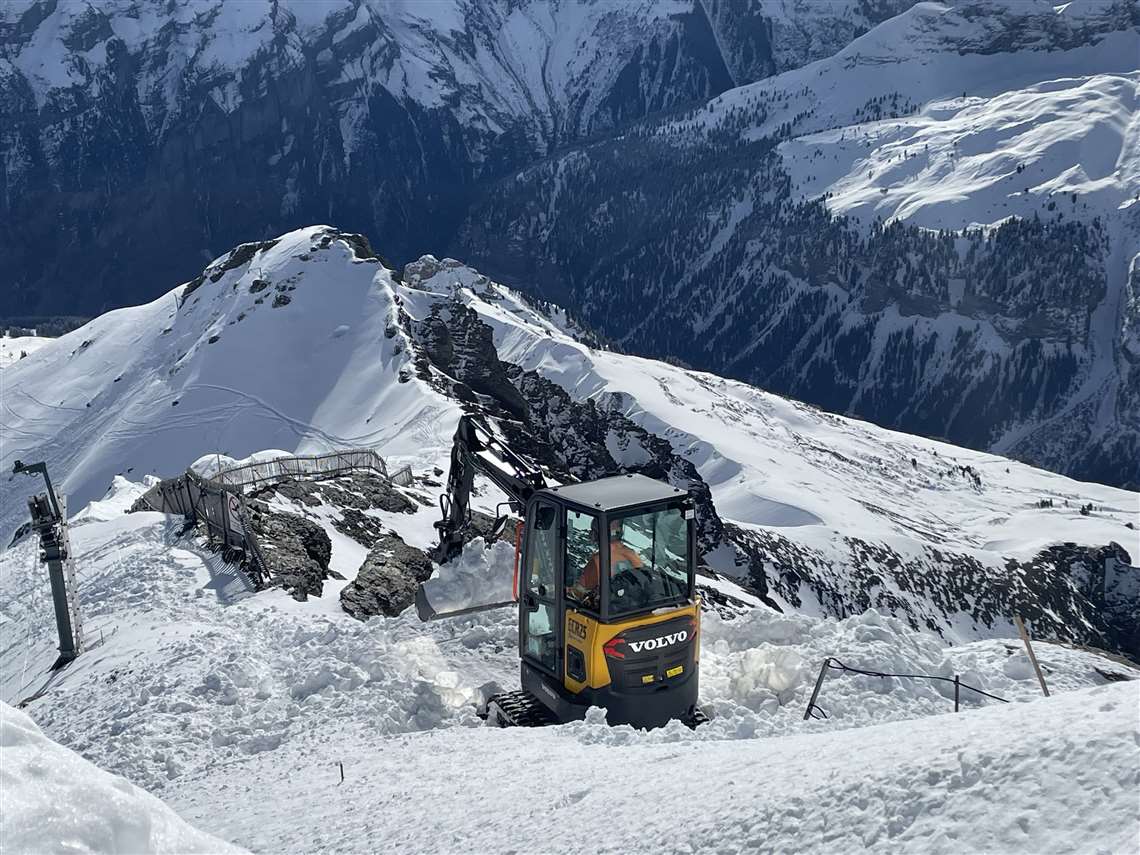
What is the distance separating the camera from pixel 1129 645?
91.9m

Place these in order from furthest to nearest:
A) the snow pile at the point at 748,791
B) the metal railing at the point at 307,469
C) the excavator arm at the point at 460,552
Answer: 1. the metal railing at the point at 307,469
2. the excavator arm at the point at 460,552
3. the snow pile at the point at 748,791

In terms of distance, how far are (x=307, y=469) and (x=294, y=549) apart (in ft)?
52.5

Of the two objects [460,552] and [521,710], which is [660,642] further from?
[460,552]

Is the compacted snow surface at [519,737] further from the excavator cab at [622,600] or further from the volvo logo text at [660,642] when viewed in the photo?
the volvo logo text at [660,642]

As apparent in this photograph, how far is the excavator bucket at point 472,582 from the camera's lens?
2220cm

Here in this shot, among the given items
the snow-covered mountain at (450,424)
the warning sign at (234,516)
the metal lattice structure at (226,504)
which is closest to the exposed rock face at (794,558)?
the snow-covered mountain at (450,424)

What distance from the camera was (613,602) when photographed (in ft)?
46.6

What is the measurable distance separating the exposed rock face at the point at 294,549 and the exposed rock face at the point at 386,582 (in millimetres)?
898

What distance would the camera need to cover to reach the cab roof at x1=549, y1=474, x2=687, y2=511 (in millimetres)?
14094

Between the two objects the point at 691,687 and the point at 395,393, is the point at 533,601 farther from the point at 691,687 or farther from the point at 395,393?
the point at 395,393

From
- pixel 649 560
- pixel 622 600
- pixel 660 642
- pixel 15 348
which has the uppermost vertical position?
pixel 649 560

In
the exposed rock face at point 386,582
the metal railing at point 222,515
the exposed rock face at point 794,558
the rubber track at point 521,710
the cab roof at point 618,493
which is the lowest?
the exposed rock face at point 794,558

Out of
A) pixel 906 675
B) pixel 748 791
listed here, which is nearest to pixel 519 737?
pixel 748 791

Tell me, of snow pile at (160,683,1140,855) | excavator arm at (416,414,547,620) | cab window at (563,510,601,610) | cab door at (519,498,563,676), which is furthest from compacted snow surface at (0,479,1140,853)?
excavator arm at (416,414,547,620)
